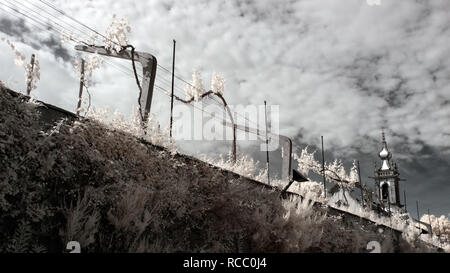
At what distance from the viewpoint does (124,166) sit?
18.4 feet

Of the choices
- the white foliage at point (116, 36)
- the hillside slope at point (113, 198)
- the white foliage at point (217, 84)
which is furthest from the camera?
A: the white foliage at point (217, 84)

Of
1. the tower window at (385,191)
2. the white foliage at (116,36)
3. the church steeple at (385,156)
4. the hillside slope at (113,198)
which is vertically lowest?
the hillside slope at (113,198)

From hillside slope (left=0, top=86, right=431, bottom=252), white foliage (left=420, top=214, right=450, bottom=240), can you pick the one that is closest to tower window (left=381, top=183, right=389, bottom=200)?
white foliage (left=420, top=214, right=450, bottom=240)

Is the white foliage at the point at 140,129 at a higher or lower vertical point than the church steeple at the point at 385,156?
lower

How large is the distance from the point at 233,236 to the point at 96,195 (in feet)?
8.50

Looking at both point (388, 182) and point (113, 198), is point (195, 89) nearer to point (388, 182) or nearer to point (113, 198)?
point (113, 198)

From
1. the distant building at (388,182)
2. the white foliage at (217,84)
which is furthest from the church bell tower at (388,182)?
the white foliage at (217,84)

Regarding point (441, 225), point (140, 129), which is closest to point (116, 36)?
point (140, 129)

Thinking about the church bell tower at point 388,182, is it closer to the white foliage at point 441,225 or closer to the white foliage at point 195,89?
the white foliage at point 441,225

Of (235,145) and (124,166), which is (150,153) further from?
(235,145)

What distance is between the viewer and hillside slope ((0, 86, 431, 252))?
13.5 ft

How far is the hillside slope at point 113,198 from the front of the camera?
13.5 ft

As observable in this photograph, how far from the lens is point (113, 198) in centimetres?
488
